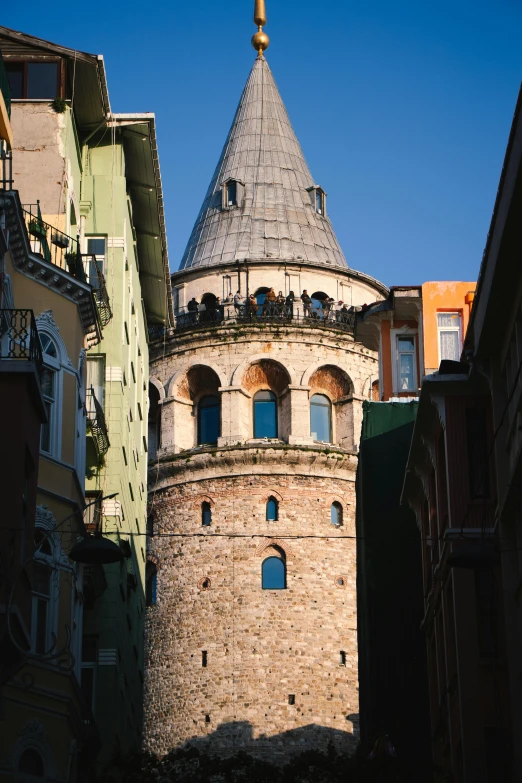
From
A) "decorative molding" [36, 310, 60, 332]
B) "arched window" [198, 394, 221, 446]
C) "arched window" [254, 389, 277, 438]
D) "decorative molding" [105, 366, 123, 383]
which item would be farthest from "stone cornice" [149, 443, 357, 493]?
"decorative molding" [36, 310, 60, 332]

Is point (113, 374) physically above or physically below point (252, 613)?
above

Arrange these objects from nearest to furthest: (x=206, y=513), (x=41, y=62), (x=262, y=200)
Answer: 1. (x=41, y=62)
2. (x=206, y=513)
3. (x=262, y=200)

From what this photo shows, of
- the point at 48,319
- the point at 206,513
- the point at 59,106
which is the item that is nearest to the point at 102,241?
the point at 59,106

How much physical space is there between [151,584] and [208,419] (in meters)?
6.55

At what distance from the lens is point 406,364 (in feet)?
147

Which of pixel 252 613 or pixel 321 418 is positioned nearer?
pixel 252 613

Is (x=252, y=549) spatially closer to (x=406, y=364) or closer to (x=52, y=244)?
(x=406, y=364)

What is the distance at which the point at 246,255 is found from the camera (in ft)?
228

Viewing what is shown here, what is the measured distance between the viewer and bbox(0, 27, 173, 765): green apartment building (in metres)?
37.0

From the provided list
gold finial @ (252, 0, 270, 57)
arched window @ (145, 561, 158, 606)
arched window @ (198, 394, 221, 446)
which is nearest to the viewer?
arched window @ (145, 561, 158, 606)

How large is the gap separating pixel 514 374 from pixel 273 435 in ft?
126

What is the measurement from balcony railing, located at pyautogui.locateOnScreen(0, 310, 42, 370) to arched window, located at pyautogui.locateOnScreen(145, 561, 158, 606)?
34.7m

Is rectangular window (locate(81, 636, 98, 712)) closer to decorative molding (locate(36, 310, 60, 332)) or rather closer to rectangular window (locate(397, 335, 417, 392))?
decorative molding (locate(36, 310, 60, 332))

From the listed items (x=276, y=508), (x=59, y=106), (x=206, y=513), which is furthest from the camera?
(x=206, y=513)
